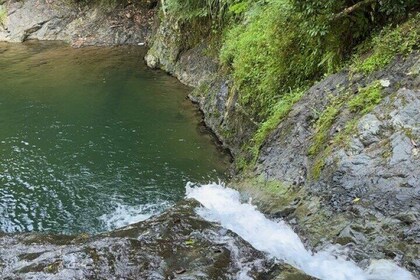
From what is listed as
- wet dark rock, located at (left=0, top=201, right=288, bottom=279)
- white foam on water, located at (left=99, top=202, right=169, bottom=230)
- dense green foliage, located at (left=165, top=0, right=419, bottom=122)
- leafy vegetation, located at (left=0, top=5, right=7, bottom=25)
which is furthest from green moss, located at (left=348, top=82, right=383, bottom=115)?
leafy vegetation, located at (left=0, top=5, right=7, bottom=25)

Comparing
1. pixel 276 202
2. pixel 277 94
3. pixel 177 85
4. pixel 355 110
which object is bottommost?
pixel 177 85

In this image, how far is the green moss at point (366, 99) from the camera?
564 cm

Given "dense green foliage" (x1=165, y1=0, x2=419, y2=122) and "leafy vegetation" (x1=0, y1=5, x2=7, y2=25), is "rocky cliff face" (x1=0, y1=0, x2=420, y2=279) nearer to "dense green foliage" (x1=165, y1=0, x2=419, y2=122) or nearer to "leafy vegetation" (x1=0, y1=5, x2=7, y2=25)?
"dense green foliage" (x1=165, y1=0, x2=419, y2=122)

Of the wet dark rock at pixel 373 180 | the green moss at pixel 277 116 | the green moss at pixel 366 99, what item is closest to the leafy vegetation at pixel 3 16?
the green moss at pixel 277 116

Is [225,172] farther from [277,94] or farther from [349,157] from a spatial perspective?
[349,157]

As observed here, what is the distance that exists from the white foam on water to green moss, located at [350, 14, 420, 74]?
13.5 ft

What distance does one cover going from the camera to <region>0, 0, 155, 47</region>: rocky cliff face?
22.4m

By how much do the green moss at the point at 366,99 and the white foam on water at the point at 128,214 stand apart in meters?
3.69

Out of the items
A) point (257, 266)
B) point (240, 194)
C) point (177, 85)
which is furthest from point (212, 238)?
point (177, 85)

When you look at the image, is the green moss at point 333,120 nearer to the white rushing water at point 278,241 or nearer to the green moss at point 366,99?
the green moss at point 366,99

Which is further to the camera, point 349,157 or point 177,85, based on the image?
point 177,85

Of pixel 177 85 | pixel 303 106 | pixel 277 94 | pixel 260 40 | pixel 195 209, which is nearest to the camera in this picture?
pixel 195 209

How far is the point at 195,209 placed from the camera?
21.2 ft

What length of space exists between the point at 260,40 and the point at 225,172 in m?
3.04
